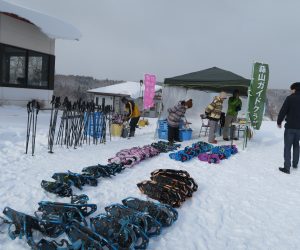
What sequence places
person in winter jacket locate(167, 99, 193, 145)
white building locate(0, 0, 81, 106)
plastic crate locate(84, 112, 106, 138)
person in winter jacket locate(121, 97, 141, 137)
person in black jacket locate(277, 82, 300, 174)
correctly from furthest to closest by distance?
white building locate(0, 0, 81, 106)
person in winter jacket locate(121, 97, 141, 137)
person in winter jacket locate(167, 99, 193, 145)
plastic crate locate(84, 112, 106, 138)
person in black jacket locate(277, 82, 300, 174)

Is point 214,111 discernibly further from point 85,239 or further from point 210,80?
point 85,239

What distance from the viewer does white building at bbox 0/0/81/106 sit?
11.2 metres

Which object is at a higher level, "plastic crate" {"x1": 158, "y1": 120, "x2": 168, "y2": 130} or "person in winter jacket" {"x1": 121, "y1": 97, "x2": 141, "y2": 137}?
"person in winter jacket" {"x1": 121, "y1": 97, "x2": 141, "y2": 137}

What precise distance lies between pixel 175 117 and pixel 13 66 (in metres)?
7.57

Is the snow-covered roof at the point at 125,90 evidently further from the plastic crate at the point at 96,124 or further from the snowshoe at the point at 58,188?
the snowshoe at the point at 58,188

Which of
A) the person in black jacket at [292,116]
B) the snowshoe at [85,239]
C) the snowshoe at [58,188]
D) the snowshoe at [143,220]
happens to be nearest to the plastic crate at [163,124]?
the person in black jacket at [292,116]

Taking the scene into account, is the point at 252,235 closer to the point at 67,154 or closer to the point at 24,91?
the point at 67,154

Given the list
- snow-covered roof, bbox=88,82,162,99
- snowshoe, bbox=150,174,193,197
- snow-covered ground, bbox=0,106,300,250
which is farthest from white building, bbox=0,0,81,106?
snow-covered roof, bbox=88,82,162,99

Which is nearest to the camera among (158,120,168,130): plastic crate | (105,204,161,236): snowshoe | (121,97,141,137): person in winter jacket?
(105,204,161,236): snowshoe

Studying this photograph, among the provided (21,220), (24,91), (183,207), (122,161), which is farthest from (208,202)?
(24,91)

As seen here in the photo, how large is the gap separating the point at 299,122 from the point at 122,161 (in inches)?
147

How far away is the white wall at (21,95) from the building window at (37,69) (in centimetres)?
38

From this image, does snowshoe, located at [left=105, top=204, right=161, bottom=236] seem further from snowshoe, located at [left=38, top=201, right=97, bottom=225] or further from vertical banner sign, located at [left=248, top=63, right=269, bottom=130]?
vertical banner sign, located at [left=248, top=63, right=269, bottom=130]

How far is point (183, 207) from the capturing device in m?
4.02
